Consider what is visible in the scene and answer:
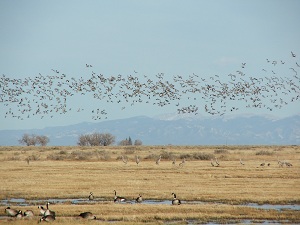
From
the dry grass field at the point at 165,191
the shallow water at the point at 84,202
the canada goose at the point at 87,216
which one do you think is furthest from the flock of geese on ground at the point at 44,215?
the shallow water at the point at 84,202

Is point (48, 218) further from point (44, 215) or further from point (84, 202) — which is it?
point (84, 202)

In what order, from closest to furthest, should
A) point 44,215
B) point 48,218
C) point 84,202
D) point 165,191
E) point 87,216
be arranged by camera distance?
point 48,218 < point 44,215 < point 87,216 < point 84,202 < point 165,191

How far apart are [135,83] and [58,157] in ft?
174

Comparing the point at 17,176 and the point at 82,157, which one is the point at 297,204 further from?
the point at 82,157

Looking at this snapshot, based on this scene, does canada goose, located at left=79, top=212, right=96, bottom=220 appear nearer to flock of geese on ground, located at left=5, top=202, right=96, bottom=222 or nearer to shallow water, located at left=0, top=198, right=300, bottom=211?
flock of geese on ground, located at left=5, top=202, right=96, bottom=222

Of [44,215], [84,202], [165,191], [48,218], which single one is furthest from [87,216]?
[165,191]

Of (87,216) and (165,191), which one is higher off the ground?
(165,191)

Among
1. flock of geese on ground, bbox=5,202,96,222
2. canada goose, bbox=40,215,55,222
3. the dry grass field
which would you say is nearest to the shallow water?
the dry grass field

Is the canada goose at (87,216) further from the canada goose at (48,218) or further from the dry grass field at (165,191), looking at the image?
the canada goose at (48,218)

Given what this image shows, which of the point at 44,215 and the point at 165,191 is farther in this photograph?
the point at 165,191

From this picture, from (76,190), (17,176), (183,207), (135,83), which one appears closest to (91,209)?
(183,207)

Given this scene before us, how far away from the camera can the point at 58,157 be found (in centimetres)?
10050

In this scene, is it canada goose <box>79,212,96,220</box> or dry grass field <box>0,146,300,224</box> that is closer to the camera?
canada goose <box>79,212,96,220</box>

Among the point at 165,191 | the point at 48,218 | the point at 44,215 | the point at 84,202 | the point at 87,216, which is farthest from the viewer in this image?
the point at 165,191
